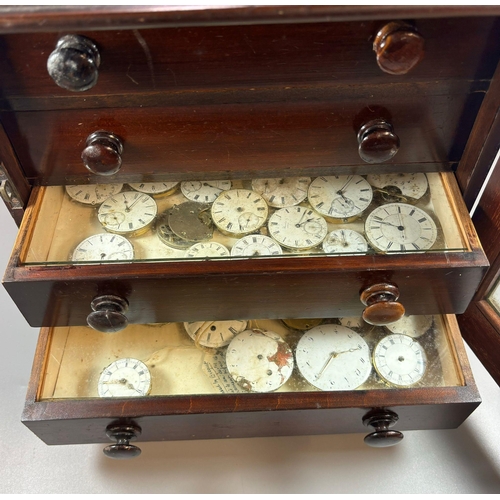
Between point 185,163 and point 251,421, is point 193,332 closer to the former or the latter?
point 251,421

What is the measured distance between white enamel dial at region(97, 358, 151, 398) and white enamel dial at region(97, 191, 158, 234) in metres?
0.28

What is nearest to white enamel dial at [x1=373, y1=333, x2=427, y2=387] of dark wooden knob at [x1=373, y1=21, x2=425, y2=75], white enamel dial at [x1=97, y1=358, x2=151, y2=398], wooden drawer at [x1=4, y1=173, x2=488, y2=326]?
wooden drawer at [x1=4, y1=173, x2=488, y2=326]

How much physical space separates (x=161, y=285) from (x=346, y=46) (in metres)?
0.48

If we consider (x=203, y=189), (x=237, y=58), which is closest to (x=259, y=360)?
(x=203, y=189)

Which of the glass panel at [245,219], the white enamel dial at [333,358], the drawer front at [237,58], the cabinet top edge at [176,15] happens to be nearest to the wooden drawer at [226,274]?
the glass panel at [245,219]

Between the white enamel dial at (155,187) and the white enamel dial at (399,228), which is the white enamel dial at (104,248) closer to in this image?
the white enamel dial at (155,187)

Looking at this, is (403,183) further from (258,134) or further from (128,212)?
(128,212)

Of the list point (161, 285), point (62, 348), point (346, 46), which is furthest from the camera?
point (62, 348)

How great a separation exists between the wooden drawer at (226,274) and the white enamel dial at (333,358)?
120 millimetres

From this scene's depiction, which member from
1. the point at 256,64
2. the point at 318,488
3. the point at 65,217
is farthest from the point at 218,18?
the point at 318,488

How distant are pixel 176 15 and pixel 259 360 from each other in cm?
69

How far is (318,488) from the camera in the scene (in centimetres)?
123

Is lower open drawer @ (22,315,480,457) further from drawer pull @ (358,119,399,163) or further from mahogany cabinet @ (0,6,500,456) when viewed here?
drawer pull @ (358,119,399,163)

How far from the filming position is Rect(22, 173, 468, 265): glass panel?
102cm
